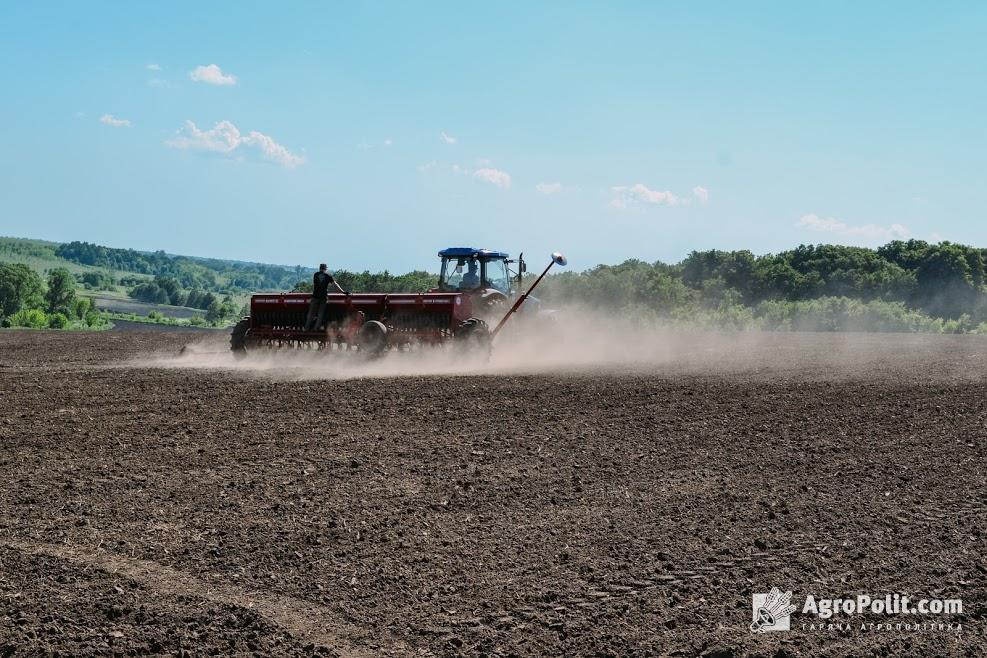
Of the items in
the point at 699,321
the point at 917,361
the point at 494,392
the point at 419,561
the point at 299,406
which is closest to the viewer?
the point at 419,561

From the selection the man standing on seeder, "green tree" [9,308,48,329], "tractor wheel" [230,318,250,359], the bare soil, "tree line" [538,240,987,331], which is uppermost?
"tree line" [538,240,987,331]

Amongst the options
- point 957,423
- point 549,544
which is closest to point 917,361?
point 957,423

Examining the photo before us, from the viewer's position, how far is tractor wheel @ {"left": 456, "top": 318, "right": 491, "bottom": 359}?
17.7 m

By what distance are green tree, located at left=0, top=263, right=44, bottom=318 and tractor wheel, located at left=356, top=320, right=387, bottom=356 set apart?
180 ft

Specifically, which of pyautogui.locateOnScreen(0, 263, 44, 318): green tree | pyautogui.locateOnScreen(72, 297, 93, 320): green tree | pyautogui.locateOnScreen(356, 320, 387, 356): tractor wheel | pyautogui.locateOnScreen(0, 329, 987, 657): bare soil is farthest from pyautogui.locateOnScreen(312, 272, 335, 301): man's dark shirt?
pyautogui.locateOnScreen(72, 297, 93, 320): green tree

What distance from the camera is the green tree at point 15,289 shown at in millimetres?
64750

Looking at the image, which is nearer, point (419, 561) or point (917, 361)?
point (419, 561)

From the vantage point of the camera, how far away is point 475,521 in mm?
7059

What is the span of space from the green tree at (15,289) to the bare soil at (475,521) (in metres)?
58.6

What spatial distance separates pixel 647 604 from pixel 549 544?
118 cm

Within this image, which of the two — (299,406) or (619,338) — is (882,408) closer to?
(299,406)

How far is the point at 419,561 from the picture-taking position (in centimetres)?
616

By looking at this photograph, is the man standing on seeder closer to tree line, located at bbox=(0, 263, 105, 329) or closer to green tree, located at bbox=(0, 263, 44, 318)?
tree line, located at bbox=(0, 263, 105, 329)

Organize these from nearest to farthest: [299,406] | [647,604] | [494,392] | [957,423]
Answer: [647,604] → [957,423] → [299,406] → [494,392]
